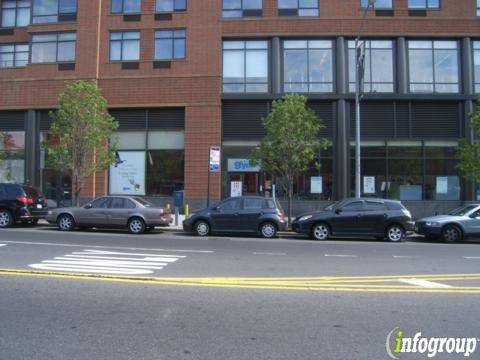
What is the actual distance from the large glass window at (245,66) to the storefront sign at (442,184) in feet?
34.9

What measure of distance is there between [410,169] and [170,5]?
52.5 ft

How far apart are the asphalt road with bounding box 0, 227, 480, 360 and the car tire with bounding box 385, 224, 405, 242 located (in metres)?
4.99

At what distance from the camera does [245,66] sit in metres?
26.3

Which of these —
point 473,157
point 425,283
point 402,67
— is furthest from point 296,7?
point 425,283

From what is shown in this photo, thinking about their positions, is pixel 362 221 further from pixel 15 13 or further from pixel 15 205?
pixel 15 13

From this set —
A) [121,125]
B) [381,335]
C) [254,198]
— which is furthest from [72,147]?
[381,335]

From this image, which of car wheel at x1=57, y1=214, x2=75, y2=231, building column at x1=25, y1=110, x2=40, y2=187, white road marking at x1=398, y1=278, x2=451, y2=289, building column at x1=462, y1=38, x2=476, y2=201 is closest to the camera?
white road marking at x1=398, y1=278, x2=451, y2=289

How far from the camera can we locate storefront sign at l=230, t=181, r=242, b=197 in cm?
2592

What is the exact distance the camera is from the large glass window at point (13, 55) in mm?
28938

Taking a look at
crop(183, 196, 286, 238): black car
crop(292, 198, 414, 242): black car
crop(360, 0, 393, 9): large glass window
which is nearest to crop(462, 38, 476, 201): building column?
crop(360, 0, 393, 9): large glass window

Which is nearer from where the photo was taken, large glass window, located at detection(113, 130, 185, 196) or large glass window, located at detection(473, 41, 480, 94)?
large glass window, located at detection(473, 41, 480, 94)

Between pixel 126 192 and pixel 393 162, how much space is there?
14629mm

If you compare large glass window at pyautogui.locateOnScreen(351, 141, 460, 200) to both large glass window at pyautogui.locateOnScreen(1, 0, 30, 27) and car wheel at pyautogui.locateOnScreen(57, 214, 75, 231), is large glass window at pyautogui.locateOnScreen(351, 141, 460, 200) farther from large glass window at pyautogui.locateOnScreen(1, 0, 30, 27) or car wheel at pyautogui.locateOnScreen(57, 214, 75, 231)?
large glass window at pyautogui.locateOnScreen(1, 0, 30, 27)

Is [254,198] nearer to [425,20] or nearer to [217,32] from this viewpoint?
[217,32]
